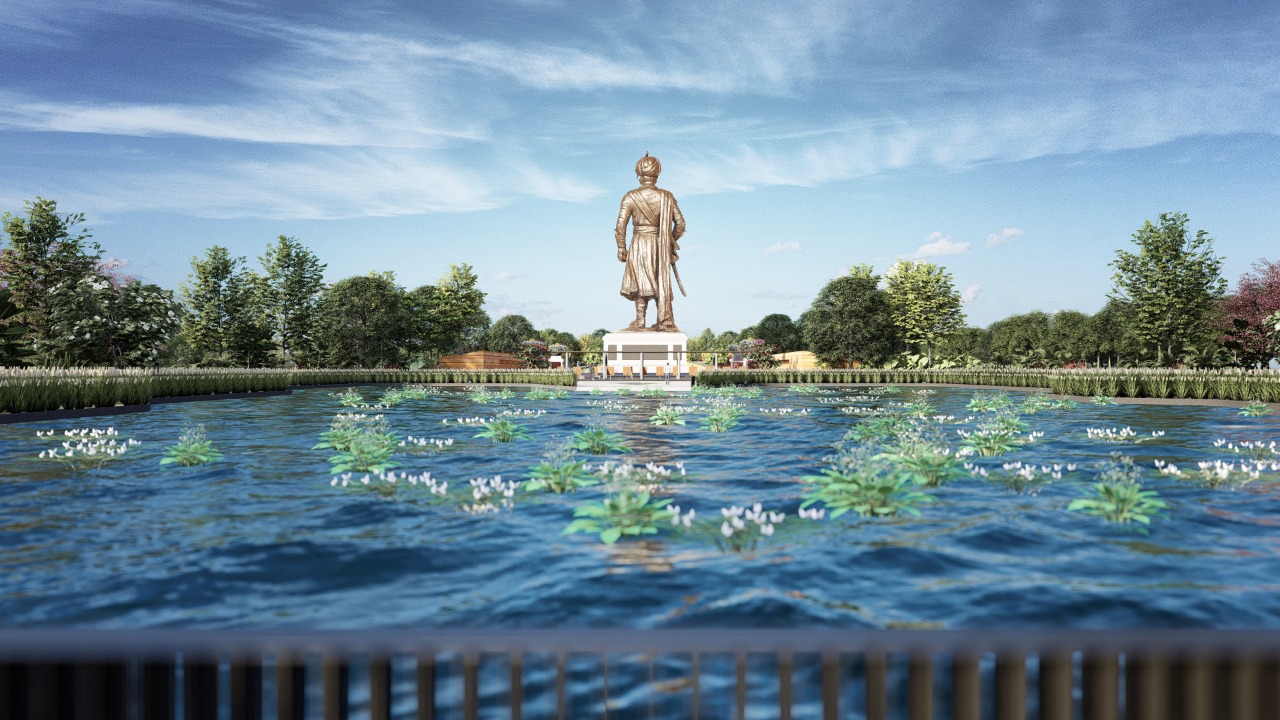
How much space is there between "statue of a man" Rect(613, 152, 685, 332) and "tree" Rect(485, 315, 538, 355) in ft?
150

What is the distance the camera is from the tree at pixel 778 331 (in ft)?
319

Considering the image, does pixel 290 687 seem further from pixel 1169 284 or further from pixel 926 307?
pixel 926 307

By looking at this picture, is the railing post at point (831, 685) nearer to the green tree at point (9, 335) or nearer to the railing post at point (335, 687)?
the railing post at point (335, 687)

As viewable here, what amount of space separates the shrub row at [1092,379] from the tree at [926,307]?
39.8ft

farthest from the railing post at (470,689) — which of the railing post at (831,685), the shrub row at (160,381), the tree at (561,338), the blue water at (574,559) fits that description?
the tree at (561,338)

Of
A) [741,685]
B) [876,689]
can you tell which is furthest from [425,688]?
[876,689]

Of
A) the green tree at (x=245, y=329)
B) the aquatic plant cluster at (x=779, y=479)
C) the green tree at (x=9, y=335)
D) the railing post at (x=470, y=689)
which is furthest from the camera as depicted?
the green tree at (x=245, y=329)

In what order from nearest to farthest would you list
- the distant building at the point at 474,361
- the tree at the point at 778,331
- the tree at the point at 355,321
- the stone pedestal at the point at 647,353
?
the stone pedestal at the point at 647,353, the tree at the point at 355,321, the distant building at the point at 474,361, the tree at the point at 778,331

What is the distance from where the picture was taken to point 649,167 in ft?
113

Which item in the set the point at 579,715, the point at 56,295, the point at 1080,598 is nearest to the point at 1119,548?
the point at 1080,598

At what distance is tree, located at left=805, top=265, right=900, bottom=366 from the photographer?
4953 cm

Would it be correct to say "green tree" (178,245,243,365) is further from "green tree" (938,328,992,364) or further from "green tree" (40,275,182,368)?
"green tree" (938,328,992,364)

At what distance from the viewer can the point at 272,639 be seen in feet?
8.13

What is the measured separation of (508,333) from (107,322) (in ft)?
182
